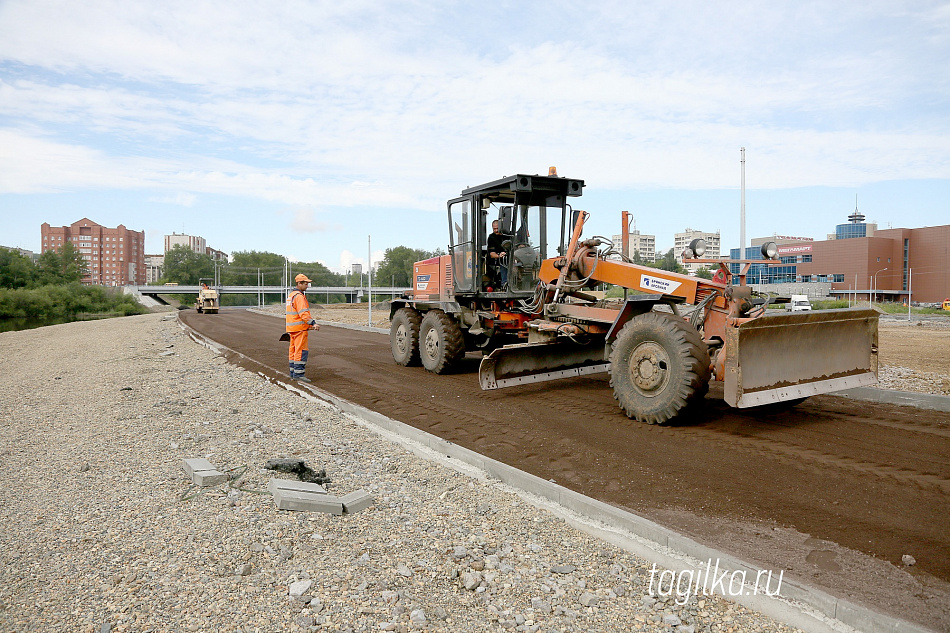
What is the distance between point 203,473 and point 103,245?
189976 millimetres

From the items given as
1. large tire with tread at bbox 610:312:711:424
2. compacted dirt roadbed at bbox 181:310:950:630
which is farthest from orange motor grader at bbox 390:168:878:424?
compacted dirt roadbed at bbox 181:310:950:630

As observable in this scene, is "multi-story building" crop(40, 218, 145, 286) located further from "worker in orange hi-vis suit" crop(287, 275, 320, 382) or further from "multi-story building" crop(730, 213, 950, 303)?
"worker in orange hi-vis suit" crop(287, 275, 320, 382)

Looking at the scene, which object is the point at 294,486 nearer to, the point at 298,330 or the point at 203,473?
the point at 203,473

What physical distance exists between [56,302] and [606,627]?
74.4m

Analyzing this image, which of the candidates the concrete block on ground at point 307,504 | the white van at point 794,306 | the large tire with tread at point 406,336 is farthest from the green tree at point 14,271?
the concrete block on ground at point 307,504

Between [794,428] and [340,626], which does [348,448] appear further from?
[794,428]

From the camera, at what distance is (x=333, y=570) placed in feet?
10.7

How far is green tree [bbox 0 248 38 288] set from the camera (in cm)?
7231

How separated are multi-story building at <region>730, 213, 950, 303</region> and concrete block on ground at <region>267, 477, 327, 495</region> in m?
84.7

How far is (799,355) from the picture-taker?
21.4 feet

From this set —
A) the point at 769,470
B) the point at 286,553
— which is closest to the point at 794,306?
the point at 769,470

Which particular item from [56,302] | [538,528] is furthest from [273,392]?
[56,302]

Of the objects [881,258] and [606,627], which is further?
[881,258]

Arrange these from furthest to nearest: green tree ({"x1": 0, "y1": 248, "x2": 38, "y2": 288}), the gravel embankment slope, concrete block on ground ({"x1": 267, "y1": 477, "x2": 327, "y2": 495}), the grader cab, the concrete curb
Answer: green tree ({"x1": 0, "y1": 248, "x2": 38, "y2": 288}), the grader cab, the concrete curb, concrete block on ground ({"x1": 267, "y1": 477, "x2": 327, "y2": 495}), the gravel embankment slope
